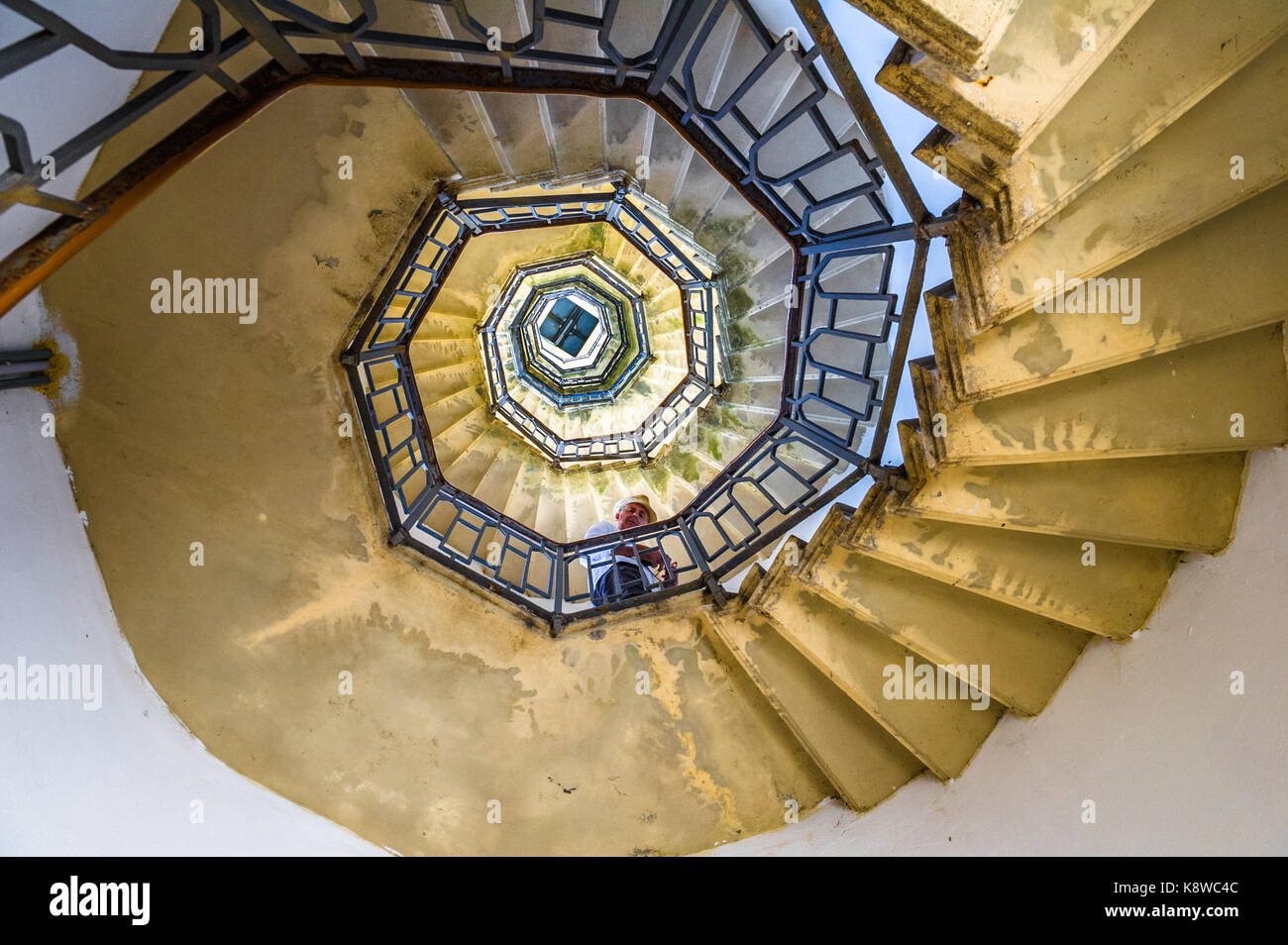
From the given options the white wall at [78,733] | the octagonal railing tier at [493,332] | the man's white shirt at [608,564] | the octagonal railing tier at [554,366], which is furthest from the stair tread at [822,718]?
the octagonal railing tier at [554,366]

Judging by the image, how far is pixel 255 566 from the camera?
5223mm

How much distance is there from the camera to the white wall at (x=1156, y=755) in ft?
15.4

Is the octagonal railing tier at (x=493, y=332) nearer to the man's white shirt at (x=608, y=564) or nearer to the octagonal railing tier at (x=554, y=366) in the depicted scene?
the octagonal railing tier at (x=554, y=366)

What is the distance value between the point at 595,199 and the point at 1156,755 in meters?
5.82

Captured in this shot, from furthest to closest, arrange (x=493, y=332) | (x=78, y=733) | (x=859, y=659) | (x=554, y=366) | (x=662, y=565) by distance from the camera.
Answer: (x=554, y=366), (x=493, y=332), (x=662, y=565), (x=859, y=659), (x=78, y=733)

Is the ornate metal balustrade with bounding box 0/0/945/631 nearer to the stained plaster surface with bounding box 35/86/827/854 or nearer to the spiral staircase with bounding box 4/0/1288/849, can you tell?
the spiral staircase with bounding box 4/0/1288/849

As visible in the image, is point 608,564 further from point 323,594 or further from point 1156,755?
point 1156,755

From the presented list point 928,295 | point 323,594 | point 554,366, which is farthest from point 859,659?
point 554,366

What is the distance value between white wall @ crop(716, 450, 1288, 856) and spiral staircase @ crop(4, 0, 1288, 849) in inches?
7.2

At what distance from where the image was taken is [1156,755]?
204 inches

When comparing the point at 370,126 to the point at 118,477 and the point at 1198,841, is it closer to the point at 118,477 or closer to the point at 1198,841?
the point at 118,477

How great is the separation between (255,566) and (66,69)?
3216 mm

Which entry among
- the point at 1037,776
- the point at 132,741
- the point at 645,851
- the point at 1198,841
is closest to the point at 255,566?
the point at 132,741
